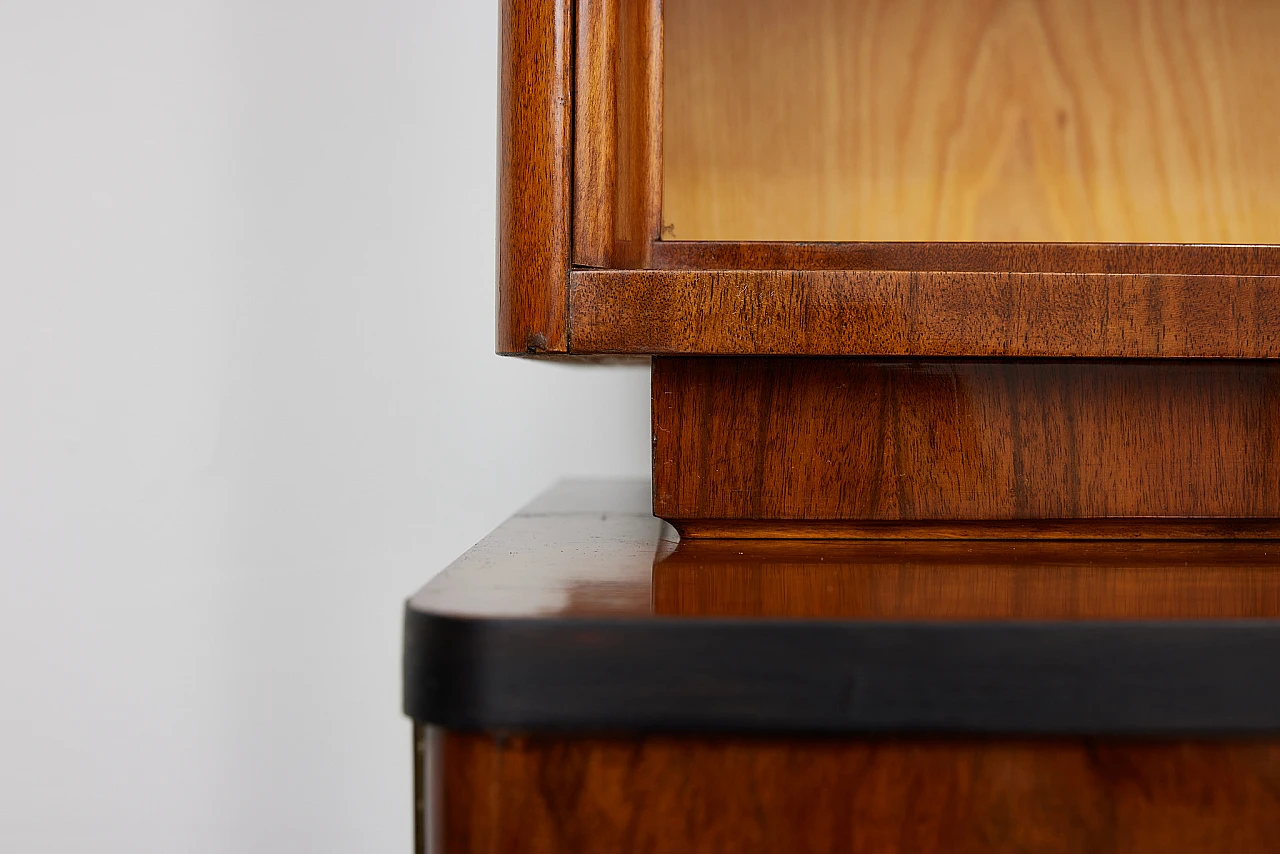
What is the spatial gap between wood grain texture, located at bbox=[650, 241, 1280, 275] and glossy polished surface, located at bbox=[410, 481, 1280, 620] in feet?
0.40

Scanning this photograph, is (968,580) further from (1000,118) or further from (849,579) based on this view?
(1000,118)

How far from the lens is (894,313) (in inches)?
15.8

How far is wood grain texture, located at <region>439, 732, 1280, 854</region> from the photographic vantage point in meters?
0.25

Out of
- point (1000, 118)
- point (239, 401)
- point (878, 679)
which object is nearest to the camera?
point (878, 679)

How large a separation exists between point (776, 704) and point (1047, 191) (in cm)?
41

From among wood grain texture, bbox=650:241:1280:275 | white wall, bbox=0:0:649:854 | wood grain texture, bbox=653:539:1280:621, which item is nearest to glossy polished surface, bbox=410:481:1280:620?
wood grain texture, bbox=653:539:1280:621

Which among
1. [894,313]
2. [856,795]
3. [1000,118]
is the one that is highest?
[1000,118]

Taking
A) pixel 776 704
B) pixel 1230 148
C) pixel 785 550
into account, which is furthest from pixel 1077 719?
pixel 1230 148

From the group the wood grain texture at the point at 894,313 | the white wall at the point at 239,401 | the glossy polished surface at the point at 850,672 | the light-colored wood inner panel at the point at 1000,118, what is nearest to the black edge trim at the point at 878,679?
the glossy polished surface at the point at 850,672

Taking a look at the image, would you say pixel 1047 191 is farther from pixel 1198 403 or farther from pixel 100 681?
pixel 100 681

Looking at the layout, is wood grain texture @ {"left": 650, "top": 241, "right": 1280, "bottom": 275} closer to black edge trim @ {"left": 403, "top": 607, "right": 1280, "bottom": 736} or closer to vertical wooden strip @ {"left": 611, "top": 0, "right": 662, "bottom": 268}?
vertical wooden strip @ {"left": 611, "top": 0, "right": 662, "bottom": 268}

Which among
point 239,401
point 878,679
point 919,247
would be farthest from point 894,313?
point 239,401

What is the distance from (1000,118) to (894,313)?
0.73 ft

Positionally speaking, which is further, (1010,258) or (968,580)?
(1010,258)
